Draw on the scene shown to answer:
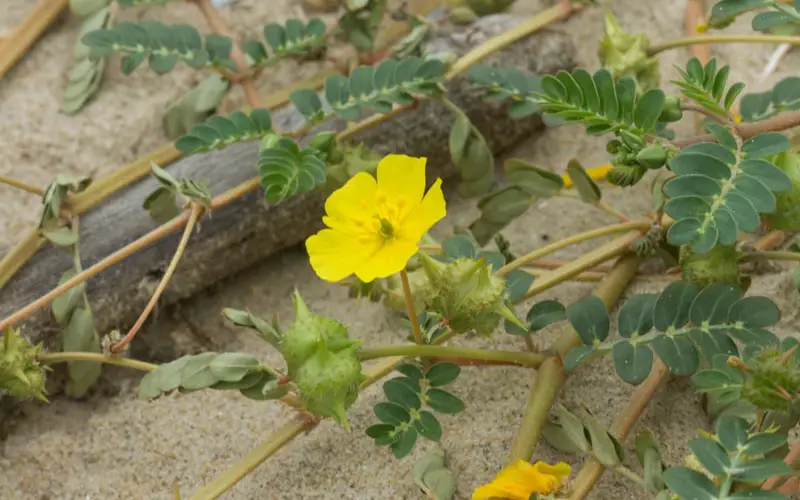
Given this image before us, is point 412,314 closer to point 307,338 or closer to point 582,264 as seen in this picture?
point 307,338

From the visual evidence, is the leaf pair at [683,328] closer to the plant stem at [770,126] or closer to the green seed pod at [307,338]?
the plant stem at [770,126]

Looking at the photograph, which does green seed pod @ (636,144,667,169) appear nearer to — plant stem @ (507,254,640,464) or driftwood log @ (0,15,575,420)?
plant stem @ (507,254,640,464)

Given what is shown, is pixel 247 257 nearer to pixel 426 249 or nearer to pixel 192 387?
pixel 426 249

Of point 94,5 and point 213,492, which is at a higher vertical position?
point 94,5

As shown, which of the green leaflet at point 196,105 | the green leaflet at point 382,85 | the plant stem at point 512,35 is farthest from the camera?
the green leaflet at point 196,105

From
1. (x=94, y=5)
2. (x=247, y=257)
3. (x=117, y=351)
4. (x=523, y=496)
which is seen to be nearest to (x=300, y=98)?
(x=247, y=257)

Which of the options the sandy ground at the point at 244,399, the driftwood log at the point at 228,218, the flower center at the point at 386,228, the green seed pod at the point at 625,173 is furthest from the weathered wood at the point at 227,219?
the green seed pod at the point at 625,173
